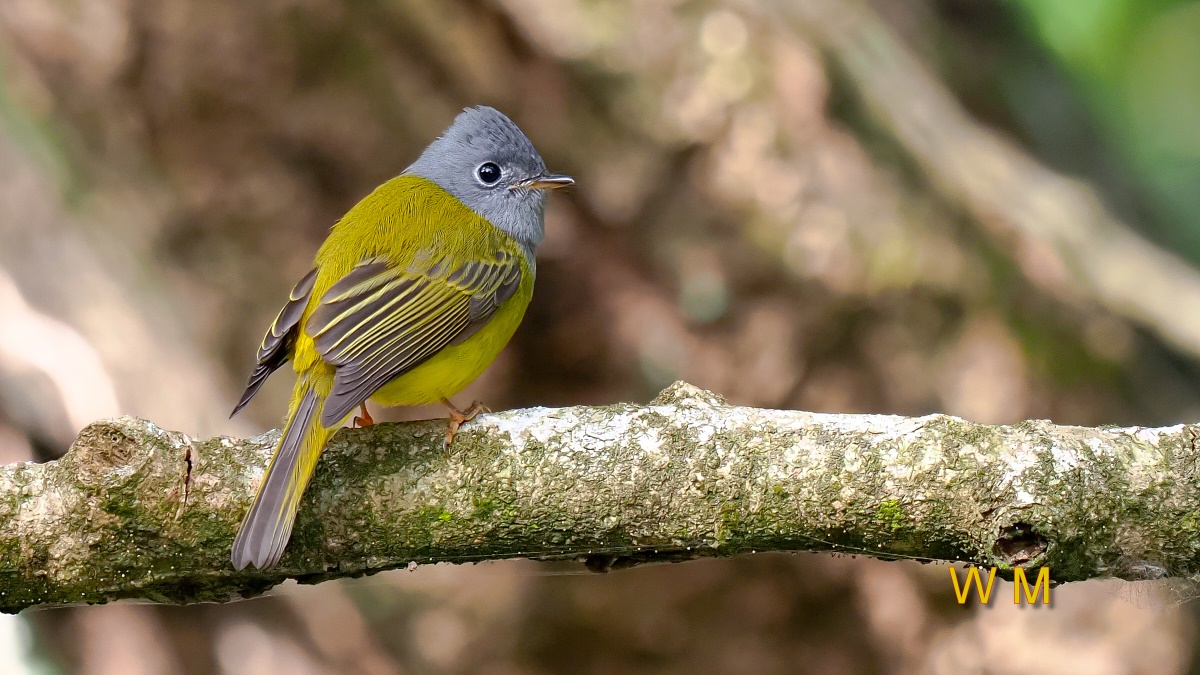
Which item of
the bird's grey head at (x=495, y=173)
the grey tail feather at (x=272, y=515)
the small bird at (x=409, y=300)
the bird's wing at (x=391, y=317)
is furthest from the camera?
the bird's grey head at (x=495, y=173)

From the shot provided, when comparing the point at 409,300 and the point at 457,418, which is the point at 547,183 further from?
the point at 457,418

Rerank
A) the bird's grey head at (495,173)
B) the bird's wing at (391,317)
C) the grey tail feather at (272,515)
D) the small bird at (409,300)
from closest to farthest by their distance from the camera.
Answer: the grey tail feather at (272,515), the small bird at (409,300), the bird's wing at (391,317), the bird's grey head at (495,173)

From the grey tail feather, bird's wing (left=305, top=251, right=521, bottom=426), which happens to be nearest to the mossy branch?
the grey tail feather

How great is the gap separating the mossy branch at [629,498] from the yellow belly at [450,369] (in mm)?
479

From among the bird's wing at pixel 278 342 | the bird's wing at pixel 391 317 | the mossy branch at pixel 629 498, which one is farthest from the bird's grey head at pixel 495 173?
the mossy branch at pixel 629 498

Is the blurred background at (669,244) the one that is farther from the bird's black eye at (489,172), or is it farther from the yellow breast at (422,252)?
the yellow breast at (422,252)

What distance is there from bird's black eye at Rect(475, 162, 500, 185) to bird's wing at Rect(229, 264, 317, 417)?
880 millimetres

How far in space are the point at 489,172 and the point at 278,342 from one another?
107 cm

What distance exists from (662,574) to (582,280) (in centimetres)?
156

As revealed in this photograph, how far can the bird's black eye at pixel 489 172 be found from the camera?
11.0 ft

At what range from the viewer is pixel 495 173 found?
11.0ft

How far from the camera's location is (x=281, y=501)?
6.38 feet

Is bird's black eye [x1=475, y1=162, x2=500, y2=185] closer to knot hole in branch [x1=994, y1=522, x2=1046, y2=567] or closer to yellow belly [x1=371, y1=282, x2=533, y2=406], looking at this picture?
yellow belly [x1=371, y1=282, x2=533, y2=406]

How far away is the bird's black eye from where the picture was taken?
11.0 feet
